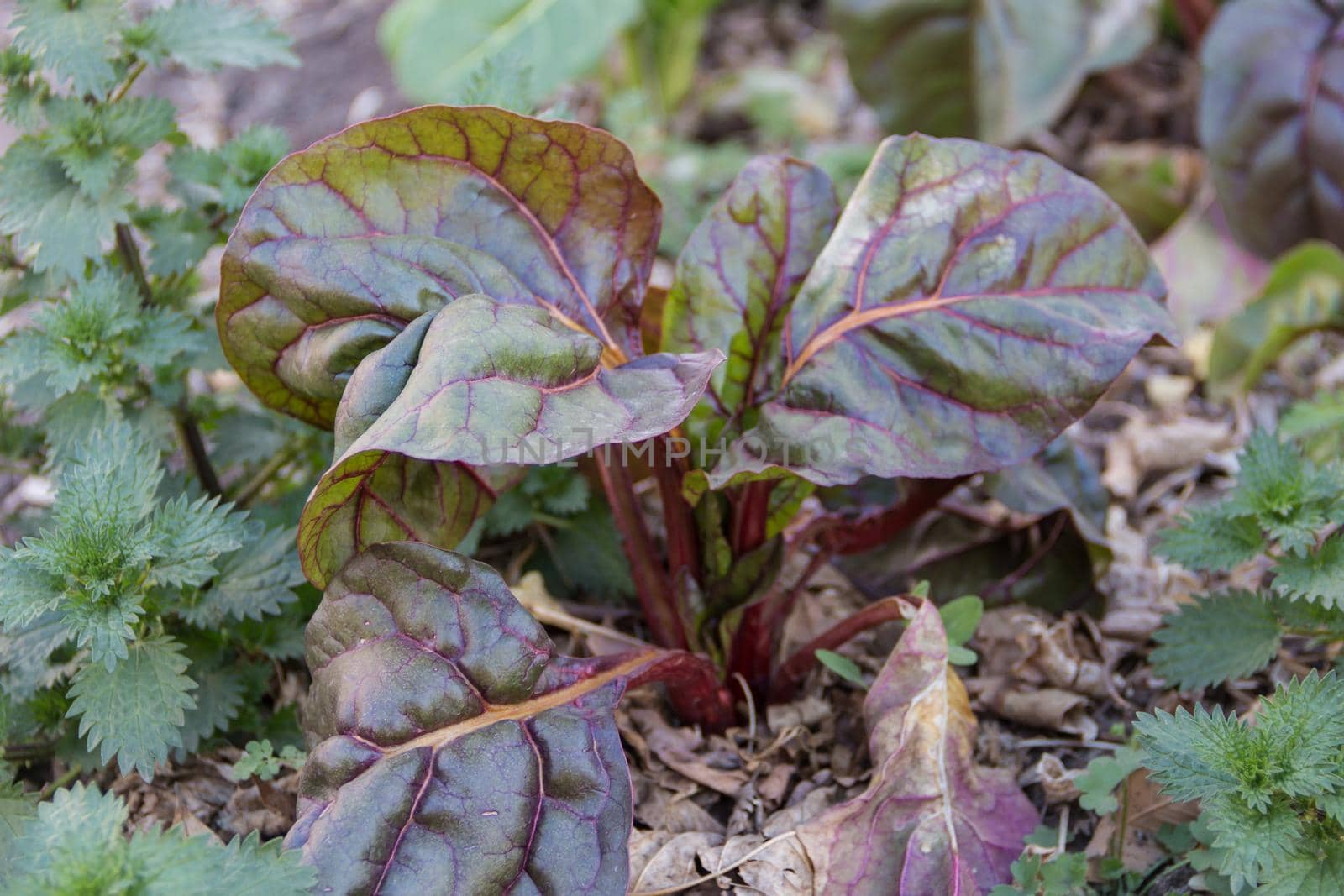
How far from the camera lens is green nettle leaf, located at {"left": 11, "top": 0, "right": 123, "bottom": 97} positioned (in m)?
1.45

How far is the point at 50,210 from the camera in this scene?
1506 millimetres

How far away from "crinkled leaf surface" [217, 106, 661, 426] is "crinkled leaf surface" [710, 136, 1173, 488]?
0.89 ft

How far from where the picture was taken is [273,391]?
4.66 feet

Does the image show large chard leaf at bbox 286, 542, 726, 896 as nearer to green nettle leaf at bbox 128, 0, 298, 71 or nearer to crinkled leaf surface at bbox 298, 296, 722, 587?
crinkled leaf surface at bbox 298, 296, 722, 587

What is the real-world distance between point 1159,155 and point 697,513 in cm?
196

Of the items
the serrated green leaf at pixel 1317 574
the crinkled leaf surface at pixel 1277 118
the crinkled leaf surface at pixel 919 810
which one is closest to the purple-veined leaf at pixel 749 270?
the crinkled leaf surface at pixel 919 810

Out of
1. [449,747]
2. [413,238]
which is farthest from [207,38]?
[449,747]

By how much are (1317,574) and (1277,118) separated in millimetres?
1361

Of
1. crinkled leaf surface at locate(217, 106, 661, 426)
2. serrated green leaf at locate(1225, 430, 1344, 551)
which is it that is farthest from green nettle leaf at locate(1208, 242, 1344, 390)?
crinkled leaf surface at locate(217, 106, 661, 426)

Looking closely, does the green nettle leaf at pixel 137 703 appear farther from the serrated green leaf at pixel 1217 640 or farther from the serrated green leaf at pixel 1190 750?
the serrated green leaf at pixel 1217 640

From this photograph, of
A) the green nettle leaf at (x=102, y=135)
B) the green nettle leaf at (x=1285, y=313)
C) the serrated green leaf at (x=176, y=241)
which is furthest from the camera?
the green nettle leaf at (x=1285, y=313)

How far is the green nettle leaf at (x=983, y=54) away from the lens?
2605 millimetres

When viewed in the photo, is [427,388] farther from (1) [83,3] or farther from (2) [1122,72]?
(2) [1122,72]

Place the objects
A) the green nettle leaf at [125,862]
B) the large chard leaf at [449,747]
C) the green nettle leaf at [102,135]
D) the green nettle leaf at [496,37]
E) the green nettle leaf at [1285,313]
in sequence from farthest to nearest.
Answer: the green nettle leaf at [496,37]
the green nettle leaf at [1285,313]
the green nettle leaf at [102,135]
the large chard leaf at [449,747]
the green nettle leaf at [125,862]
